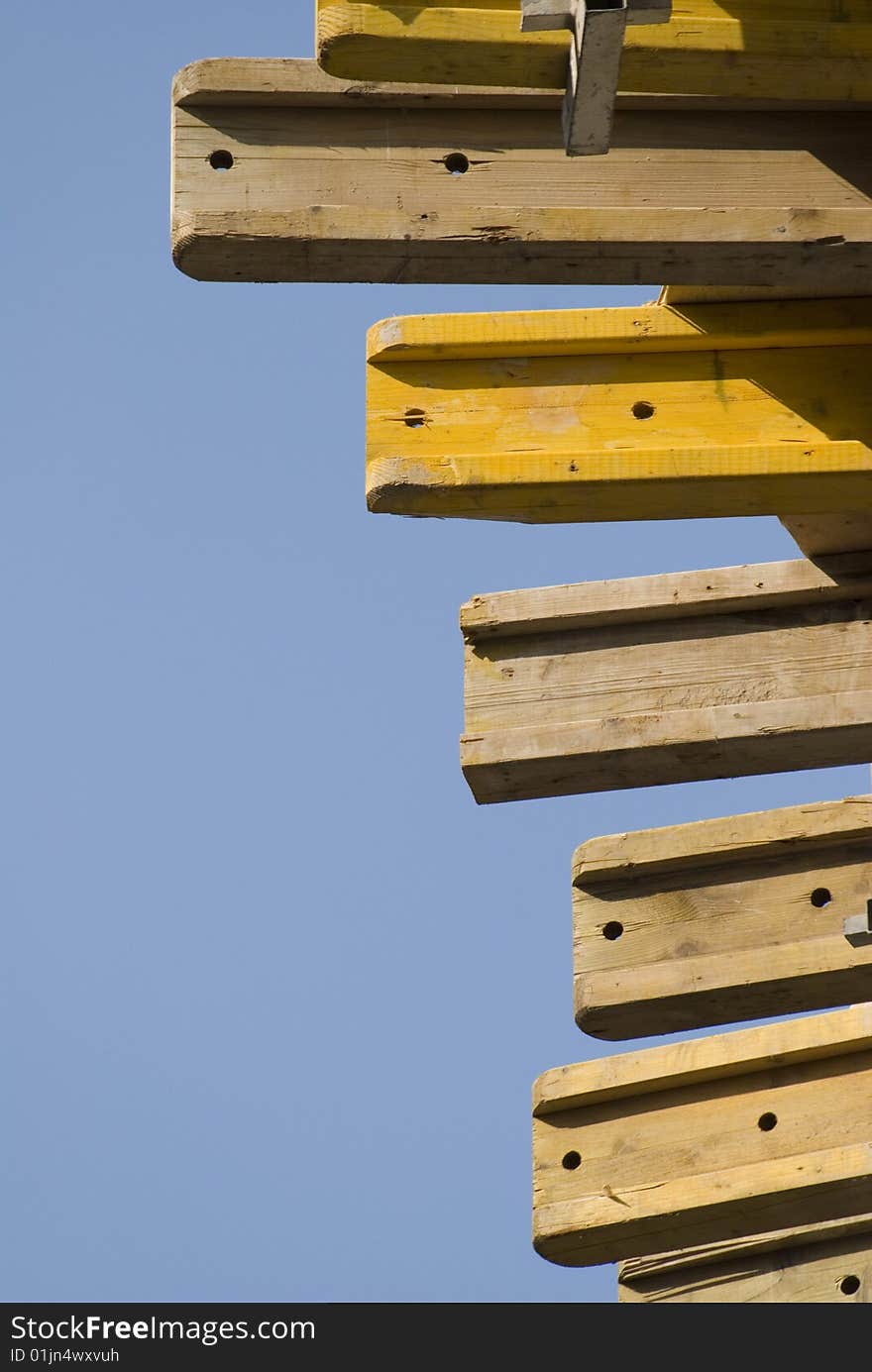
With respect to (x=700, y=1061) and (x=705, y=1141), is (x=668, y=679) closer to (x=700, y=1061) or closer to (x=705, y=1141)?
(x=700, y=1061)

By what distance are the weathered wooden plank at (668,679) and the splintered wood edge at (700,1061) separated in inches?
45.3

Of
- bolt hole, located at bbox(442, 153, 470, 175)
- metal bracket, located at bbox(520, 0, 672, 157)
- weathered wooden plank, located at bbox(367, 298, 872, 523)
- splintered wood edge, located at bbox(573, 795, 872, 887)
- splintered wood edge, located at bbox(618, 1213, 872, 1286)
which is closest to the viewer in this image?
metal bracket, located at bbox(520, 0, 672, 157)

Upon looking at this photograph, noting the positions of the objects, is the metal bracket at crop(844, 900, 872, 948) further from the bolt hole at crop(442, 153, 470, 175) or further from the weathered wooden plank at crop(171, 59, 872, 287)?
the bolt hole at crop(442, 153, 470, 175)

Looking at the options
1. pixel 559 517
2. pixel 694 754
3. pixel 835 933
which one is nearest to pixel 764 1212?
pixel 835 933

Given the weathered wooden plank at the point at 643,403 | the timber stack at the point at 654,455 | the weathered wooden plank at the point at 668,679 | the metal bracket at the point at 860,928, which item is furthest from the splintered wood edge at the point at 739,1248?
the weathered wooden plank at the point at 643,403

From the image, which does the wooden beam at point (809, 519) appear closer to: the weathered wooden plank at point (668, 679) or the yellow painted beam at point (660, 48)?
the weathered wooden plank at point (668, 679)

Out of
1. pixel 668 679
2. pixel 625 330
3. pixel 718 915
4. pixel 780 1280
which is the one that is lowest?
pixel 780 1280

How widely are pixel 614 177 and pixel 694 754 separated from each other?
5.64 feet

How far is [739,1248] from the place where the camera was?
6746mm

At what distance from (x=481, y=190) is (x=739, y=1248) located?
3.66 meters

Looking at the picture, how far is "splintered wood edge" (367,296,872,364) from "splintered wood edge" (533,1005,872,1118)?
2377 millimetres

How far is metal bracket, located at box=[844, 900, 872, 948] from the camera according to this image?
5691 mm

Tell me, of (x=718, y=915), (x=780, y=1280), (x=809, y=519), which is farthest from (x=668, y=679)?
(x=780, y=1280)

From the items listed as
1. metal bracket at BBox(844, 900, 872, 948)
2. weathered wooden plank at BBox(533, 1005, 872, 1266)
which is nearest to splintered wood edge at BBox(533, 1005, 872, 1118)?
weathered wooden plank at BBox(533, 1005, 872, 1266)
